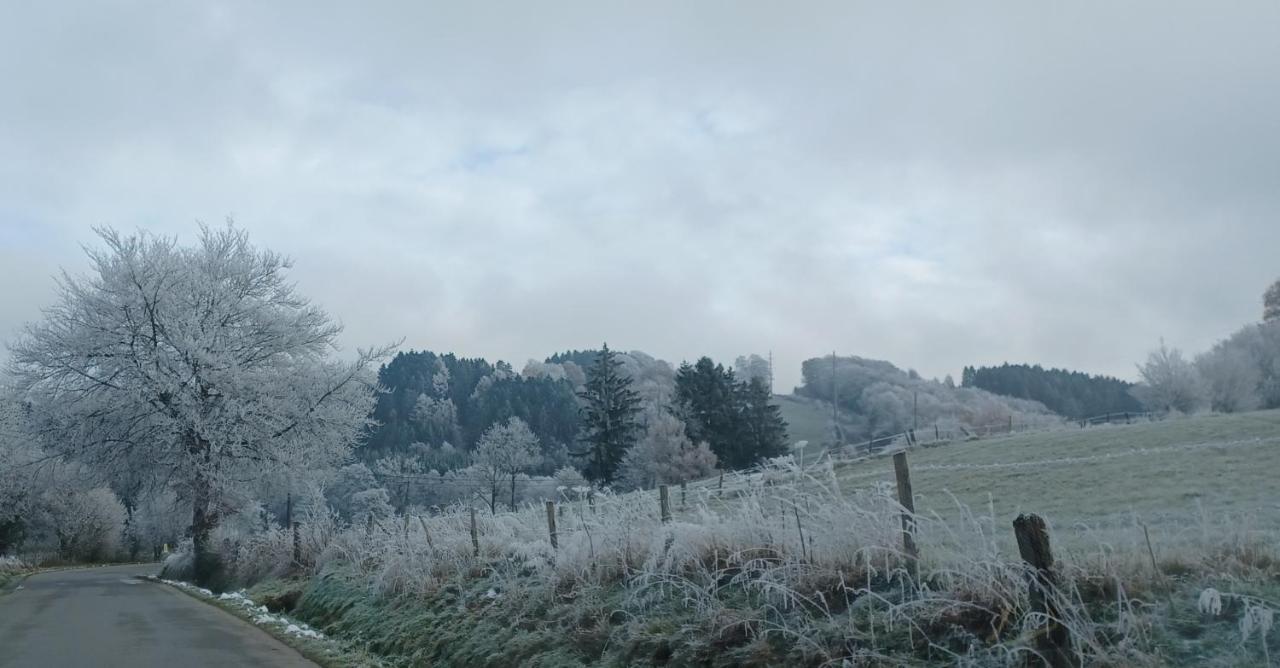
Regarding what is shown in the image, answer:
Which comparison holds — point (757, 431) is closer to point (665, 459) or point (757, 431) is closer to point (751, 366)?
point (665, 459)

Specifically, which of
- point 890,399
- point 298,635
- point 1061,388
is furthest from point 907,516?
point 1061,388

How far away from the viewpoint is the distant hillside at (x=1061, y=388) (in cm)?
11925


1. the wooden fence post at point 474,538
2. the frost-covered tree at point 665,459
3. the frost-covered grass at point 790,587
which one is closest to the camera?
the frost-covered grass at point 790,587

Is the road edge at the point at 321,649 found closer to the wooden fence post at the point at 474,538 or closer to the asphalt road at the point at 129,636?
the asphalt road at the point at 129,636

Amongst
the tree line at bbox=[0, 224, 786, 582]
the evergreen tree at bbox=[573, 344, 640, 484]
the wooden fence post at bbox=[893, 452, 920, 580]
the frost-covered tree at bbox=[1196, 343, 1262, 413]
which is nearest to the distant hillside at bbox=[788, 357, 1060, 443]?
the frost-covered tree at bbox=[1196, 343, 1262, 413]

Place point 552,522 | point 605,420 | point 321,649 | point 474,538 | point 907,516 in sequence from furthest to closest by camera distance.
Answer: point 605,420 < point 474,538 < point 552,522 < point 321,649 < point 907,516

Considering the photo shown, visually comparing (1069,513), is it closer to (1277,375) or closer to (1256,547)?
(1256,547)

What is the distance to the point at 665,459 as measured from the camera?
65625mm

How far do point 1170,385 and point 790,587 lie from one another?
7625cm

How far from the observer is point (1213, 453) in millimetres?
28625

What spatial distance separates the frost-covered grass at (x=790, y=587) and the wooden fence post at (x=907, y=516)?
0.10 metres

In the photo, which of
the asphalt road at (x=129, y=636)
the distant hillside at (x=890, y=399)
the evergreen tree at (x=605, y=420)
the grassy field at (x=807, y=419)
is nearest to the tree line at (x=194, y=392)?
the asphalt road at (x=129, y=636)

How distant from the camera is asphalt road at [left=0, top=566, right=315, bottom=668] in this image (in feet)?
34.4

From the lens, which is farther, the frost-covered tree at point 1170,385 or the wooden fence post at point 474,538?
the frost-covered tree at point 1170,385
